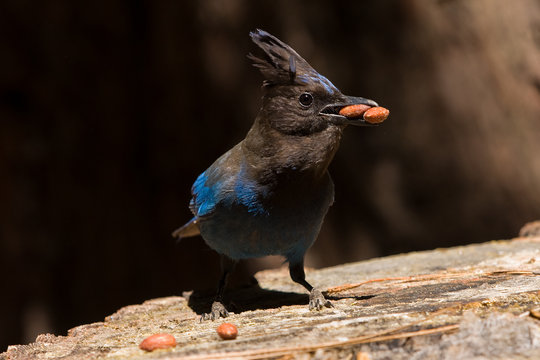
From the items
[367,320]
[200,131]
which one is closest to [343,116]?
[367,320]

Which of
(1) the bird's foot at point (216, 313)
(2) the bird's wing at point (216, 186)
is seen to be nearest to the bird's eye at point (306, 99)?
(2) the bird's wing at point (216, 186)

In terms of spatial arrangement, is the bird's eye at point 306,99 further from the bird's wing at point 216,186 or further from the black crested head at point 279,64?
the bird's wing at point 216,186

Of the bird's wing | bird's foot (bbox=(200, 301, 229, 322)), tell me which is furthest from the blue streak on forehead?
bird's foot (bbox=(200, 301, 229, 322))

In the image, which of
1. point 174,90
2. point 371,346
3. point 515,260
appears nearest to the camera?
point 371,346

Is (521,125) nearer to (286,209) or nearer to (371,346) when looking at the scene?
(286,209)

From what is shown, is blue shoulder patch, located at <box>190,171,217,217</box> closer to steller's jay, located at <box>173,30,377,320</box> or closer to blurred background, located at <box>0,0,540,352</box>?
steller's jay, located at <box>173,30,377,320</box>

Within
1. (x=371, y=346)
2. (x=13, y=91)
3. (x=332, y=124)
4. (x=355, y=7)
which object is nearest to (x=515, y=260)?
(x=332, y=124)
